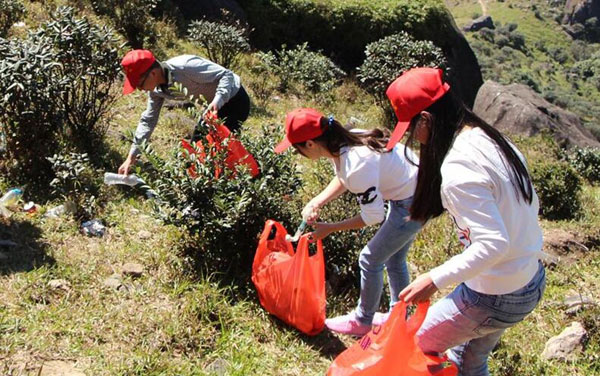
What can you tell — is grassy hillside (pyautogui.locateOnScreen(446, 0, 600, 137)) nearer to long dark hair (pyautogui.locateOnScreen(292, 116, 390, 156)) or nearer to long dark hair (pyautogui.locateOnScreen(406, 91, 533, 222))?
long dark hair (pyautogui.locateOnScreen(292, 116, 390, 156))

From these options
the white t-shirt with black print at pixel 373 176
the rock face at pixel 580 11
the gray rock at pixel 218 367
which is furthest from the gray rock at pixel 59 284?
the rock face at pixel 580 11

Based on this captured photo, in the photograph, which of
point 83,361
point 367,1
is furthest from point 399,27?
point 83,361

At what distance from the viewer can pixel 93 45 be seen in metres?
4.66

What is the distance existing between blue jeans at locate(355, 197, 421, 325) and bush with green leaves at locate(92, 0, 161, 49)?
6.42 metres

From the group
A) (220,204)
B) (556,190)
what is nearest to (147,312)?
(220,204)

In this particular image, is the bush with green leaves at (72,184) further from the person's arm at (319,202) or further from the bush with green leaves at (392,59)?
the bush with green leaves at (392,59)

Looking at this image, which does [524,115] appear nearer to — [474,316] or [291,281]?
[291,281]

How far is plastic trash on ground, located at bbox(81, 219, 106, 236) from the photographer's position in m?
3.96

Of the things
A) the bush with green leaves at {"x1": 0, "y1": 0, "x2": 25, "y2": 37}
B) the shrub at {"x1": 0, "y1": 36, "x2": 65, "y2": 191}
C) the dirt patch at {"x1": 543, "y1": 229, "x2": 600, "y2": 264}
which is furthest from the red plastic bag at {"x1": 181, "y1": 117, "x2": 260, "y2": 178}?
the bush with green leaves at {"x1": 0, "y1": 0, "x2": 25, "y2": 37}

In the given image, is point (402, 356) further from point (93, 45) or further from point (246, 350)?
point (93, 45)

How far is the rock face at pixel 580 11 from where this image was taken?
216 ft

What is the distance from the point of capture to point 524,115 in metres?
10.1

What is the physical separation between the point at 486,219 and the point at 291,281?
1489 mm

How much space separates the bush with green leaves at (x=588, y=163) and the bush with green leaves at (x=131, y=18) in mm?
6714
